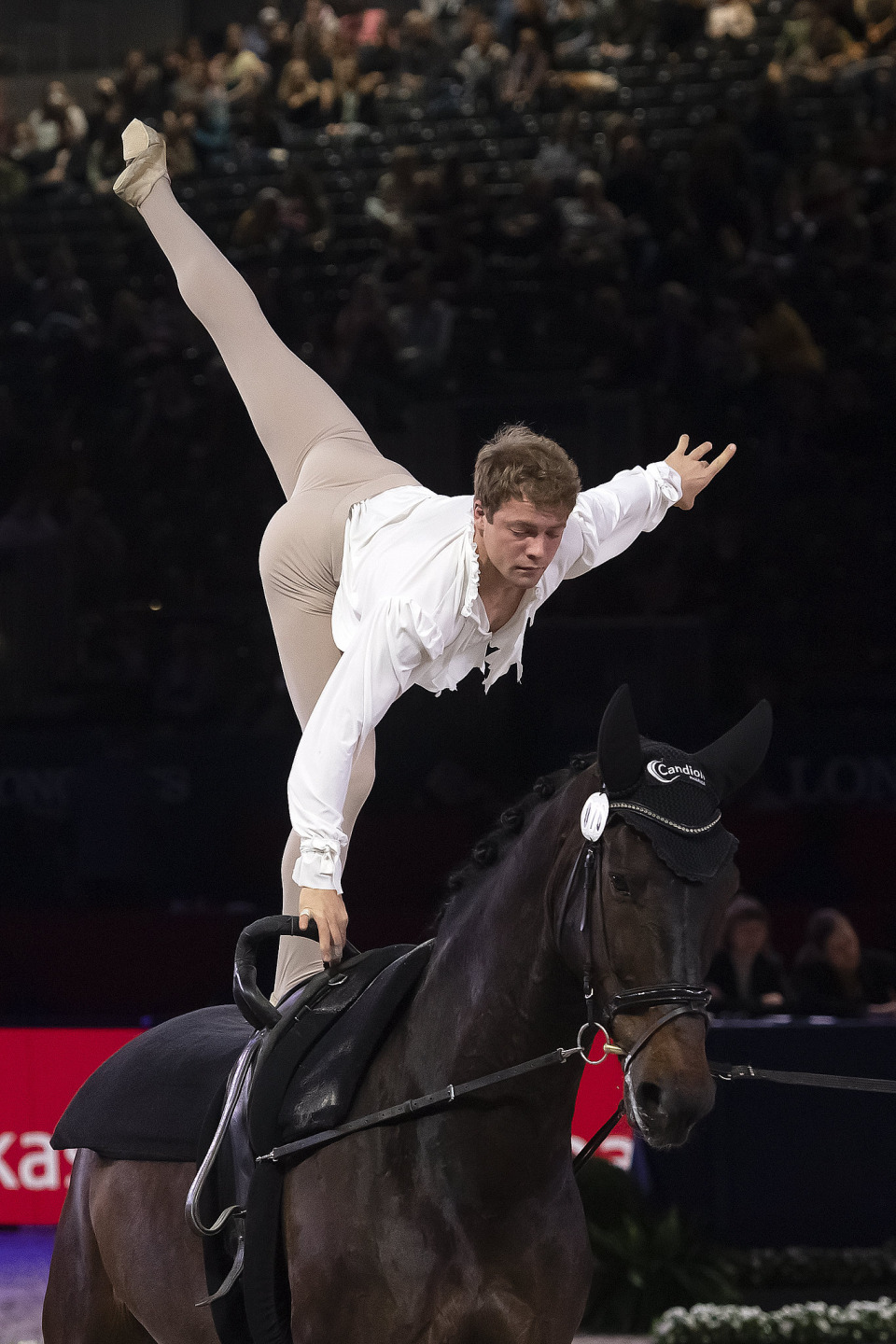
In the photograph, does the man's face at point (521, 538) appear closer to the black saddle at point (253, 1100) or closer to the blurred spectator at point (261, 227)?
the black saddle at point (253, 1100)

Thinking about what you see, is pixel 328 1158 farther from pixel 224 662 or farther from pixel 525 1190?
pixel 224 662

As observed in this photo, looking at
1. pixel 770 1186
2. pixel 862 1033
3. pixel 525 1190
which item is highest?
pixel 525 1190

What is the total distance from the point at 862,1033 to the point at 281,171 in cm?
914

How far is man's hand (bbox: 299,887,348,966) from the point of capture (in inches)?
105

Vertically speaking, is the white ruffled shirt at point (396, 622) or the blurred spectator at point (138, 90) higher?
the blurred spectator at point (138, 90)

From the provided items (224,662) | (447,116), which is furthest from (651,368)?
(447,116)

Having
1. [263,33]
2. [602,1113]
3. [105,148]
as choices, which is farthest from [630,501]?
[263,33]

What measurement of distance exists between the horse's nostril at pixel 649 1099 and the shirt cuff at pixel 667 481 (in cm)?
151

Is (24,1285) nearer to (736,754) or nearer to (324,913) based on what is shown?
(324,913)

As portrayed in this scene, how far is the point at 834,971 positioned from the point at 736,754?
4.42 meters

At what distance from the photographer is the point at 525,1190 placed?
2.57m

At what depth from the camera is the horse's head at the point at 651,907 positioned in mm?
2232

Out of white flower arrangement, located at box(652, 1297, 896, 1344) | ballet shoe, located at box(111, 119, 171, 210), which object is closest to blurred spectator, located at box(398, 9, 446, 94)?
ballet shoe, located at box(111, 119, 171, 210)

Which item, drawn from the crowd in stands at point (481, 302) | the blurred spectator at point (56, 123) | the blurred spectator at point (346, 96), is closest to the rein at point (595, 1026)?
the crowd in stands at point (481, 302)
